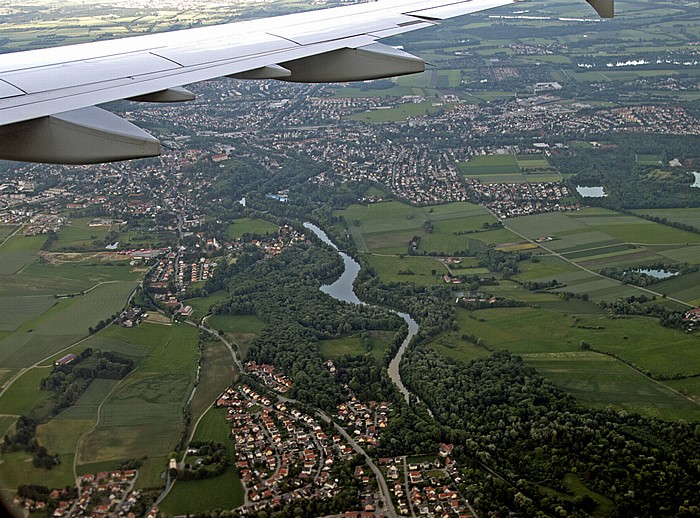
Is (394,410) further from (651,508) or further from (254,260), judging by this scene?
(254,260)

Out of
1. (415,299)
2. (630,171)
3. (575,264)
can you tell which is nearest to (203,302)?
(415,299)

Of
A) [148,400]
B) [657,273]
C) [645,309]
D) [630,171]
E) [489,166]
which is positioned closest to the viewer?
[148,400]

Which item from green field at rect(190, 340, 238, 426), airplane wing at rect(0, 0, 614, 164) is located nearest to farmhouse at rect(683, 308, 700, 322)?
green field at rect(190, 340, 238, 426)

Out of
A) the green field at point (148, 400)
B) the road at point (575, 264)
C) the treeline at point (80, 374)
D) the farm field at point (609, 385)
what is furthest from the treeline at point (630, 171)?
the treeline at point (80, 374)

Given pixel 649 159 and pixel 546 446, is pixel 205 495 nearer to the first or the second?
pixel 546 446

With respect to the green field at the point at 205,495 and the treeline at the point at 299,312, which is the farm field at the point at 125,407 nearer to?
the green field at the point at 205,495

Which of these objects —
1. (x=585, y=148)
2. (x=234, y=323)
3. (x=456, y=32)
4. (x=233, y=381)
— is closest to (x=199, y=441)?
(x=233, y=381)

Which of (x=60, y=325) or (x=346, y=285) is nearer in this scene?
(x=60, y=325)

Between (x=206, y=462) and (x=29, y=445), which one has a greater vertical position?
(x=29, y=445)
